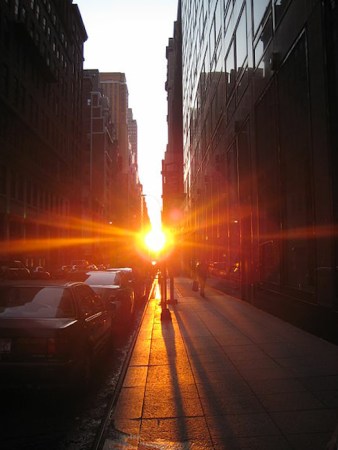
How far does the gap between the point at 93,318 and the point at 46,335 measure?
5.09ft

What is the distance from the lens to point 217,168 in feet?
80.0

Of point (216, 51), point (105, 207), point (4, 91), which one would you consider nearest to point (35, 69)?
point (4, 91)

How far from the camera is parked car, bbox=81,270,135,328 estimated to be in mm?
11844

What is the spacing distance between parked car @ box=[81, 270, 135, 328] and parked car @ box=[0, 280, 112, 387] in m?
4.62

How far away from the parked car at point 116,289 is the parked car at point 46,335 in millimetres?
4623

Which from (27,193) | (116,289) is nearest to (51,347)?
(116,289)

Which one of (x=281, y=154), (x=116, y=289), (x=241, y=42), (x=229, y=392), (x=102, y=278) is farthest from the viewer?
(x=241, y=42)

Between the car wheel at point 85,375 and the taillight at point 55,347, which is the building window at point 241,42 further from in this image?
the taillight at point 55,347

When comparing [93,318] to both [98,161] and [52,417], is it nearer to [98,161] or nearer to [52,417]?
[52,417]

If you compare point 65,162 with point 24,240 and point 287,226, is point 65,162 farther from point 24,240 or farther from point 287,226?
point 287,226

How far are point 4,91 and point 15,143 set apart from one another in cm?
547

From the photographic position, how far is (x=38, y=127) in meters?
55.2

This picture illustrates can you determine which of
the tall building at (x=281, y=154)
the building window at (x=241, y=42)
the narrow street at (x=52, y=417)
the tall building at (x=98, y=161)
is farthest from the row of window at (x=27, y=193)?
the narrow street at (x=52, y=417)

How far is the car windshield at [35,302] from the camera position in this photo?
6246 mm
